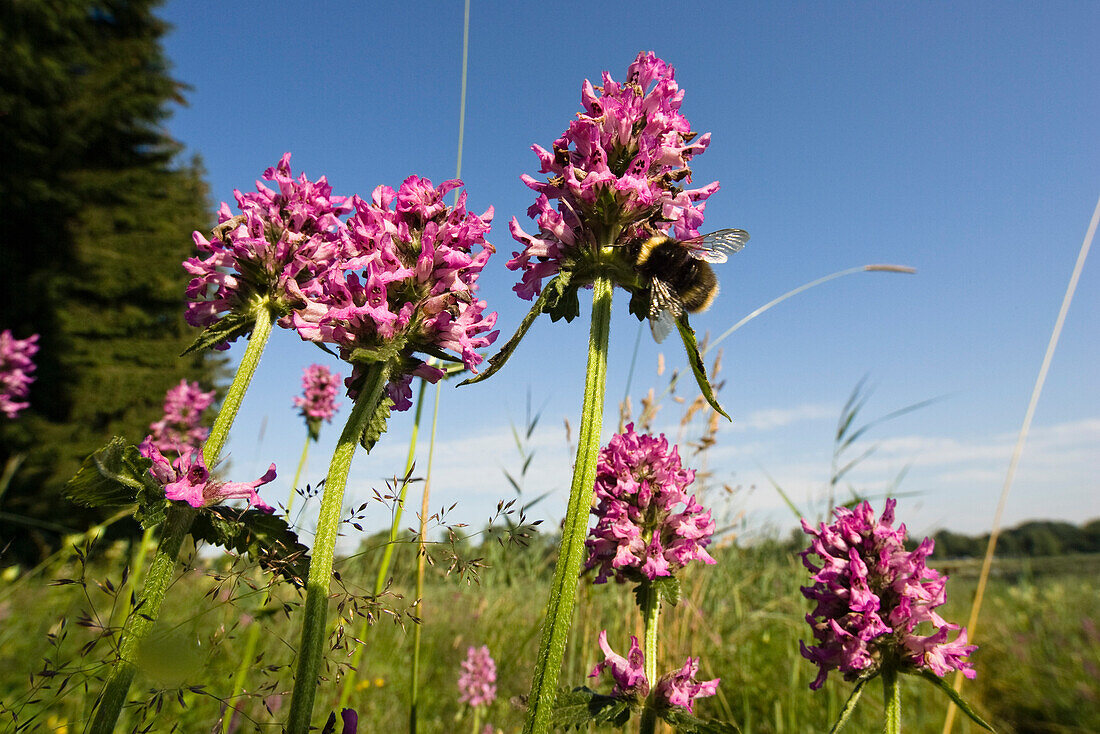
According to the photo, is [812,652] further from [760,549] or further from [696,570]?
[760,549]

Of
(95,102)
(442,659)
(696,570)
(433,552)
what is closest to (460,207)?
(433,552)

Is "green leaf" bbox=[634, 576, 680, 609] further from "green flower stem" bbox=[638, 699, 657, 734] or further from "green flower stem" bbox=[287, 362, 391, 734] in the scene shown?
"green flower stem" bbox=[287, 362, 391, 734]

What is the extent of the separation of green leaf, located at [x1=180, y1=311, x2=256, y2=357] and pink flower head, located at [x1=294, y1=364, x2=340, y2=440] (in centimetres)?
334

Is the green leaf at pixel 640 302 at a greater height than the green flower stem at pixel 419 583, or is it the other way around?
the green leaf at pixel 640 302

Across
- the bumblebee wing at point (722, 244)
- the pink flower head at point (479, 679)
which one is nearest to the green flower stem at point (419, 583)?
the bumblebee wing at point (722, 244)

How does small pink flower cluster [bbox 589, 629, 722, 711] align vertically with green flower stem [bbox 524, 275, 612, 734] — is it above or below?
below

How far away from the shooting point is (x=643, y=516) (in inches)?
76.5

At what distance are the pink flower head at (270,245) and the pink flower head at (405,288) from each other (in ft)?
0.57

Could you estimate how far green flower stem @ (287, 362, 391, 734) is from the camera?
1.09m

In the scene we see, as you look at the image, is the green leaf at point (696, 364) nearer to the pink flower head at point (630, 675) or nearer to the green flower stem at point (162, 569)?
the pink flower head at point (630, 675)

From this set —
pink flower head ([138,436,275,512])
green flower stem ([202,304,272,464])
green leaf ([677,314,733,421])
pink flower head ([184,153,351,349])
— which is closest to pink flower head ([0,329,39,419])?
pink flower head ([184,153,351,349])

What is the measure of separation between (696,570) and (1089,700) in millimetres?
3920

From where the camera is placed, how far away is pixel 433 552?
4.68 ft

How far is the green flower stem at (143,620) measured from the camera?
1.18m
